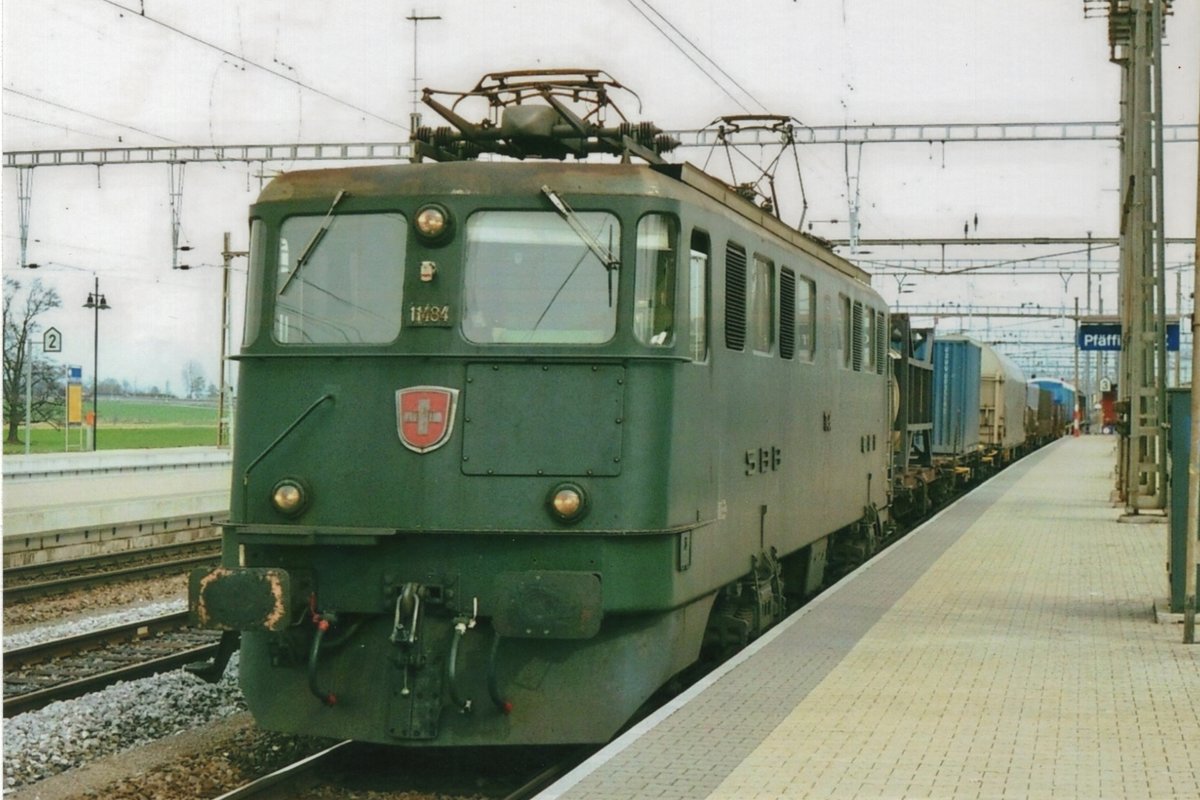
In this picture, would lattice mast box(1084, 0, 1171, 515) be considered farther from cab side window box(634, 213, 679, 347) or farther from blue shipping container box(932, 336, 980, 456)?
cab side window box(634, 213, 679, 347)

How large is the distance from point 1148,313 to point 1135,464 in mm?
2150

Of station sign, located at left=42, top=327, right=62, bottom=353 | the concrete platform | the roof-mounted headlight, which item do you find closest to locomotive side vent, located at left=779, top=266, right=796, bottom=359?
the roof-mounted headlight

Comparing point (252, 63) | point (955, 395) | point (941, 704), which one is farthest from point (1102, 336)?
point (941, 704)

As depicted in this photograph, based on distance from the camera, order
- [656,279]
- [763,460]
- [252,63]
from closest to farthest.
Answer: [656,279] < [763,460] < [252,63]

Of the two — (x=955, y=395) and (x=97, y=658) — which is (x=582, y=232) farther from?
(x=955, y=395)

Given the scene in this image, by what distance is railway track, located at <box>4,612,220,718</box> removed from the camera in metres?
10.4

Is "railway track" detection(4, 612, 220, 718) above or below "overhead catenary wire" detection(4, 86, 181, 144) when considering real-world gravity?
below

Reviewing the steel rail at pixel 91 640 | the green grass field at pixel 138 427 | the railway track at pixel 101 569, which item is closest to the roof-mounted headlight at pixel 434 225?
the steel rail at pixel 91 640

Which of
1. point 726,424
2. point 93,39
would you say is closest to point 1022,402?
point 93,39

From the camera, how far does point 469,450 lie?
311 inches

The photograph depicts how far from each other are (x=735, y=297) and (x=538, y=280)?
169cm

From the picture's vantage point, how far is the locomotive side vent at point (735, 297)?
30.0 ft

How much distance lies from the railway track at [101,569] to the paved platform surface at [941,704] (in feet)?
26.1

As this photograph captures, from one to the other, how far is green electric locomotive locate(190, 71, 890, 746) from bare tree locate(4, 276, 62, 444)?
767 inches
